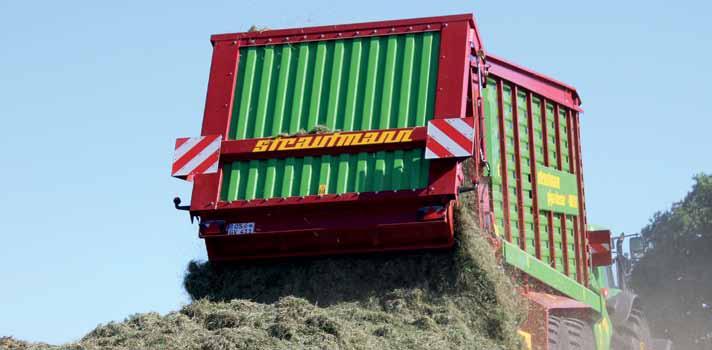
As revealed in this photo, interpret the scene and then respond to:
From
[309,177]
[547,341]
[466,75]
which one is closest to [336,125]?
[309,177]

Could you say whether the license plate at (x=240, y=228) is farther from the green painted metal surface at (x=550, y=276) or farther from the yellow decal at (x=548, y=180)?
the yellow decal at (x=548, y=180)

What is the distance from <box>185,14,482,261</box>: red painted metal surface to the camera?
332 inches

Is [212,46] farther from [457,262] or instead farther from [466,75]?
[457,262]

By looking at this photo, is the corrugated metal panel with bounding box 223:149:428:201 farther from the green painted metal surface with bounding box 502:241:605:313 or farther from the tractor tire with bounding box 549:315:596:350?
the tractor tire with bounding box 549:315:596:350

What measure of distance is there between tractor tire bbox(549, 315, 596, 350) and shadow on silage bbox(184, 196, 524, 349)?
98cm

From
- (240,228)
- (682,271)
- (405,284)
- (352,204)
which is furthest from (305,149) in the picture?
(682,271)

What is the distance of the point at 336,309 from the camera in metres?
7.84

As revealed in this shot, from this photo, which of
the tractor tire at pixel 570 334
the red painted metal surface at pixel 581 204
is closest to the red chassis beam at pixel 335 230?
the tractor tire at pixel 570 334

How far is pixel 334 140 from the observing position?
8.71 m

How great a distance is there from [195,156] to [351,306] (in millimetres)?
1800

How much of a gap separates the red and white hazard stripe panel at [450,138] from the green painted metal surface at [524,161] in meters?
1.56

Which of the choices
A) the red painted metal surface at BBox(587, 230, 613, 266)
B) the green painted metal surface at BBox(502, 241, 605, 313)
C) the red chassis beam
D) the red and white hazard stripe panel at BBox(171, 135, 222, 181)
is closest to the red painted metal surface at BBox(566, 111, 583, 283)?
the green painted metal surface at BBox(502, 241, 605, 313)

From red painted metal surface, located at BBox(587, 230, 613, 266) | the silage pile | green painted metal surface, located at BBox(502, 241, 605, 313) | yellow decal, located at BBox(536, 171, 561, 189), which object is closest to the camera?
the silage pile

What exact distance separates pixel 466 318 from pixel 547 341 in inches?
68.4
